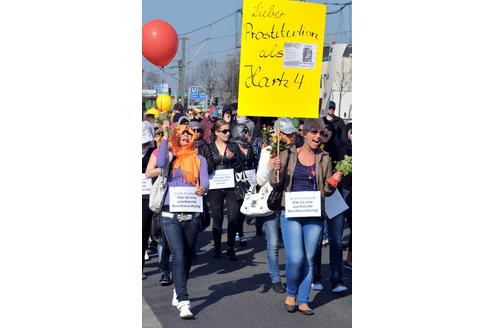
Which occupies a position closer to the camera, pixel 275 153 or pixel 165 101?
pixel 275 153

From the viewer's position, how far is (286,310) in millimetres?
7801

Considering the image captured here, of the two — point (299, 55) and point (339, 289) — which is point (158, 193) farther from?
point (339, 289)

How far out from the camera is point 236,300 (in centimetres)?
827

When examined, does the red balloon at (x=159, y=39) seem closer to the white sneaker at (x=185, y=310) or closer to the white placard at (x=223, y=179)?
the white placard at (x=223, y=179)

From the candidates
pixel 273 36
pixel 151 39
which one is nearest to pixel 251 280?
pixel 273 36

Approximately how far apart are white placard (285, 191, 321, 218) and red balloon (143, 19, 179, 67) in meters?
6.76

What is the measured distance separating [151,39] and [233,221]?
435cm

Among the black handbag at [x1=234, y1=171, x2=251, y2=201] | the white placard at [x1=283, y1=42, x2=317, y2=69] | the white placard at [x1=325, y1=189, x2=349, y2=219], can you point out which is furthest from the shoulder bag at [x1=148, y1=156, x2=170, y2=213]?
the black handbag at [x1=234, y1=171, x2=251, y2=201]

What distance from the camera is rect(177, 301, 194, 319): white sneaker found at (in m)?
7.43

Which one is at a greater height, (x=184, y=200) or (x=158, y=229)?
(x=184, y=200)

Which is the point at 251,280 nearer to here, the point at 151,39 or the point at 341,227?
the point at 341,227

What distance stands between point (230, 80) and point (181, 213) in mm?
61238

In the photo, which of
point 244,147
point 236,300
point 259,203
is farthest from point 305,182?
point 244,147

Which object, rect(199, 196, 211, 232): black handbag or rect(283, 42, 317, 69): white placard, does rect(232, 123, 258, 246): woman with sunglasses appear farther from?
rect(283, 42, 317, 69): white placard
